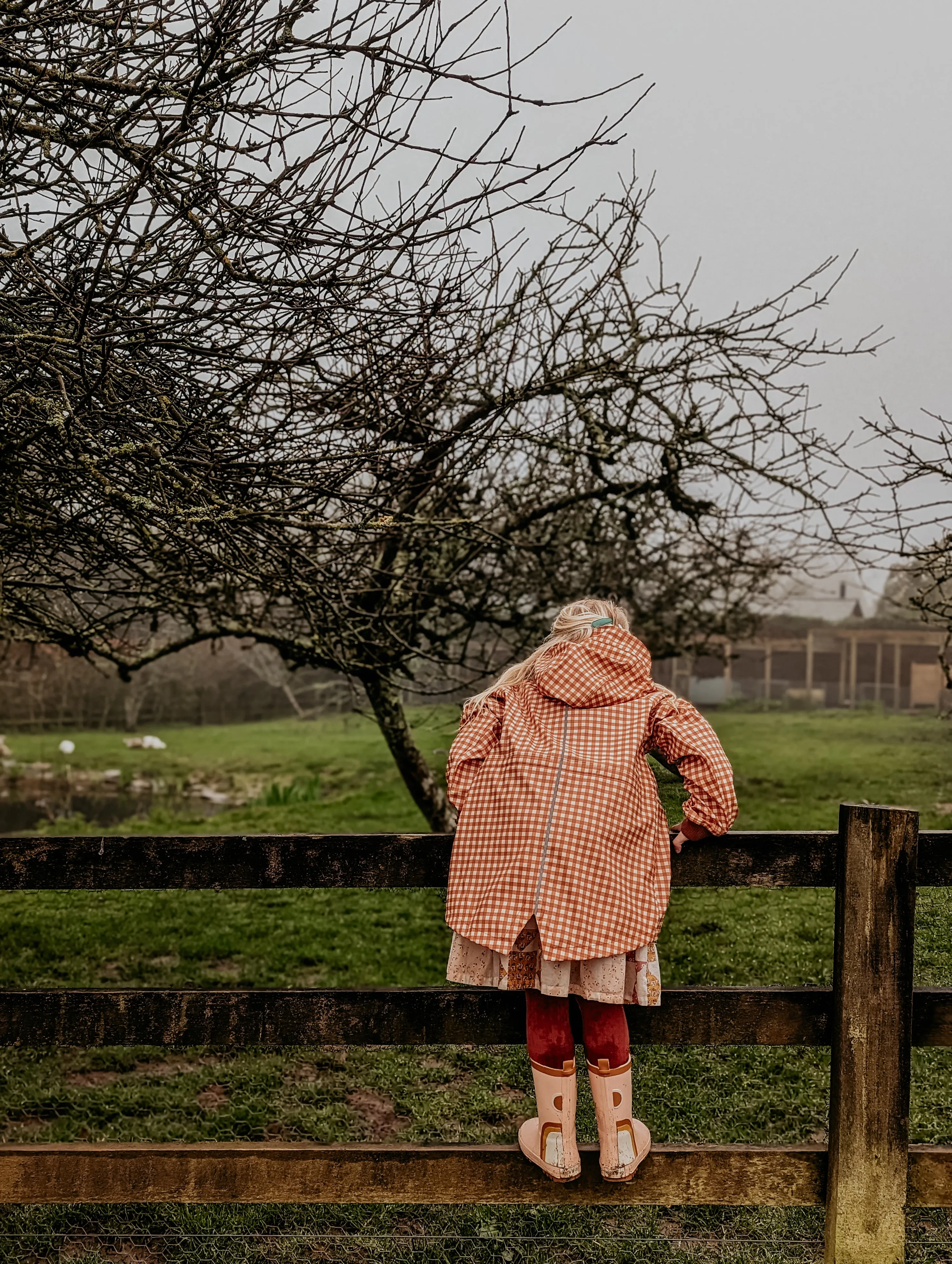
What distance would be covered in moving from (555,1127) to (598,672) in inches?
47.2

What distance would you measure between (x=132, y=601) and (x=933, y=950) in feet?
18.7

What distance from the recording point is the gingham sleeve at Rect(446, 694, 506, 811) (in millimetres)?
2834

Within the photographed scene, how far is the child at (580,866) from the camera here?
8.44 feet

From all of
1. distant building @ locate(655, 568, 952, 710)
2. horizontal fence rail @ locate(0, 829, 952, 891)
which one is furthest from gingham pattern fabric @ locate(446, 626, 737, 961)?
distant building @ locate(655, 568, 952, 710)

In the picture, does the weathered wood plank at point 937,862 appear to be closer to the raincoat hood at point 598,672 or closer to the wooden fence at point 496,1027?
the wooden fence at point 496,1027

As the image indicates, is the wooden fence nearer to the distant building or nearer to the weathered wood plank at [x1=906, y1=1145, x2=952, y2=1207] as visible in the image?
the weathered wood plank at [x1=906, y1=1145, x2=952, y2=1207]

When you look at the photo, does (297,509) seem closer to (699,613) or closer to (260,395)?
(260,395)

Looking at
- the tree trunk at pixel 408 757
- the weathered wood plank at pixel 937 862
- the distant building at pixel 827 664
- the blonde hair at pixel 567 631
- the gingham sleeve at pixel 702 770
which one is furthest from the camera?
the distant building at pixel 827 664

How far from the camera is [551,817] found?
267cm

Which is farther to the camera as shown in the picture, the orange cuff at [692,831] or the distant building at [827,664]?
the distant building at [827,664]

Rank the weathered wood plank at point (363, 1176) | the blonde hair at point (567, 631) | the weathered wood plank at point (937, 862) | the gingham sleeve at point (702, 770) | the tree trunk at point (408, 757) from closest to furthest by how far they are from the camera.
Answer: the gingham sleeve at point (702, 770)
the weathered wood plank at point (363, 1176)
the weathered wood plank at point (937, 862)
the blonde hair at point (567, 631)
the tree trunk at point (408, 757)

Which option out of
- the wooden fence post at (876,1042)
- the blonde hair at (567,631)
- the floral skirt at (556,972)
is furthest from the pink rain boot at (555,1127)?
the blonde hair at (567,631)

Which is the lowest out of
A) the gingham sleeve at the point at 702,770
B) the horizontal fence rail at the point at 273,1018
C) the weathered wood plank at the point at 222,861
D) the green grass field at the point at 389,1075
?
the green grass field at the point at 389,1075

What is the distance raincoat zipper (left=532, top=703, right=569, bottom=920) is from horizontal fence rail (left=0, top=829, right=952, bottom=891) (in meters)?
0.31
